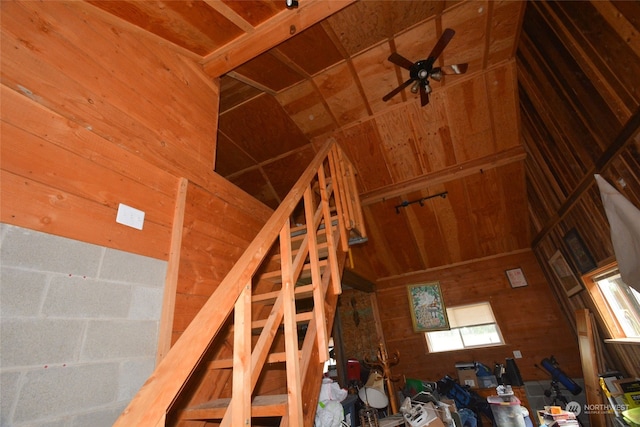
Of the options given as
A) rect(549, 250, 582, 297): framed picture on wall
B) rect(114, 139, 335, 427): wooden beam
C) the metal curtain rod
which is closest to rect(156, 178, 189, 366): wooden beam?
rect(114, 139, 335, 427): wooden beam

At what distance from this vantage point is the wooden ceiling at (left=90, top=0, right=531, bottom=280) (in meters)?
2.56

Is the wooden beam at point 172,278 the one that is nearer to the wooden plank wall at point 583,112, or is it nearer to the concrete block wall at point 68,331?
the concrete block wall at point 68,331

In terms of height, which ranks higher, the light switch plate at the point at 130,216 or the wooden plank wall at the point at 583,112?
the wooden plank wall at the point at 583,112

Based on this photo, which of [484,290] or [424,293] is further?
[424,293]

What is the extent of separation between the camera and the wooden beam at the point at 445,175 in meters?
4.61

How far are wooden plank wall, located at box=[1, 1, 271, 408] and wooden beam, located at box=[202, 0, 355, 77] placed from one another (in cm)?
28

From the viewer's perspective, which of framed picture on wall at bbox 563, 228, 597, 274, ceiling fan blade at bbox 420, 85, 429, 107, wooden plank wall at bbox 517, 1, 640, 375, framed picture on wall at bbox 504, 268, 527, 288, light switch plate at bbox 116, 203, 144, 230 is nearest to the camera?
light switch plate at bbox 116, 203, 144, 230

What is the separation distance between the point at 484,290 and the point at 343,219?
15.9 ft

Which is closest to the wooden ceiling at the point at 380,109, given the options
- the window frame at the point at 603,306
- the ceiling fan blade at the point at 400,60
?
the ceiling fan blade at the point at 400,60

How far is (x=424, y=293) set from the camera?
6520 mm

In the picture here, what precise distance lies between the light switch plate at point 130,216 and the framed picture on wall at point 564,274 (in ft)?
19.4

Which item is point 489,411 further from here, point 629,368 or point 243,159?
point 243,159

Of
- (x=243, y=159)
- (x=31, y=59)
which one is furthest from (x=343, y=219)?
(x=243, y=159)

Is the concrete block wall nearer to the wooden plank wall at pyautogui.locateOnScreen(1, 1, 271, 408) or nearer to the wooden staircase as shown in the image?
the wooden plank wall at pyautogui.locateOnScreen(1, 1, 271, 408)
